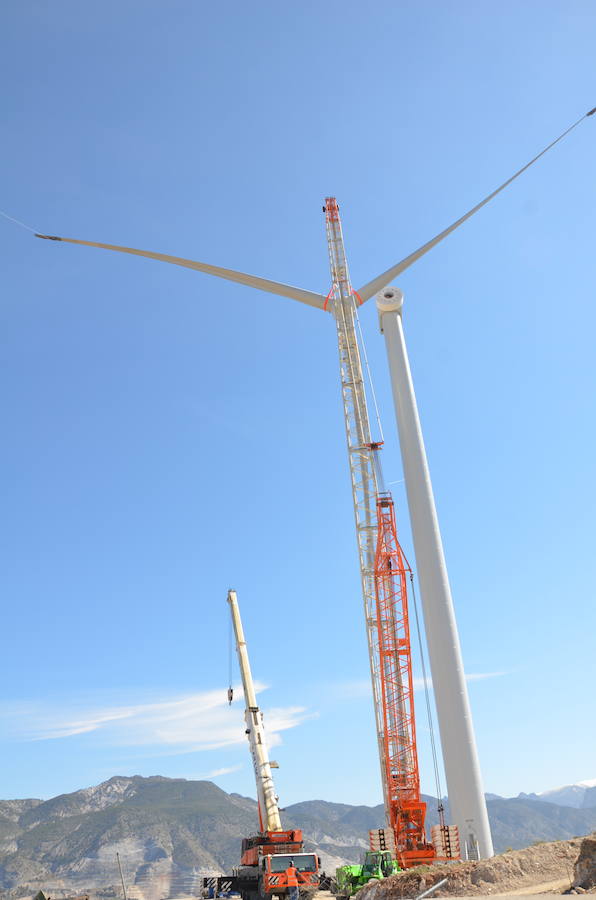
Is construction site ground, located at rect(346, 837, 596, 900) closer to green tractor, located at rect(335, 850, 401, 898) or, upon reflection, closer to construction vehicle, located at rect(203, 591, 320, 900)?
green tractor, located at rect(335, 850, 401, 898)

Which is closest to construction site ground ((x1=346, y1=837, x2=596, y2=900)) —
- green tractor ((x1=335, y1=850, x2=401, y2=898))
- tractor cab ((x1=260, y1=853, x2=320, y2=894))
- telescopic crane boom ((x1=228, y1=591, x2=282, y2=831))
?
green tractor ((x1=335, y1=850, x2=401, y2=898))

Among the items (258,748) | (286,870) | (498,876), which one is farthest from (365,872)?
(258,748)

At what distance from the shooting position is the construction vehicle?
1270 inches

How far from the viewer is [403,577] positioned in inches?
1747

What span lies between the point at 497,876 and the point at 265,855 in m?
13.7

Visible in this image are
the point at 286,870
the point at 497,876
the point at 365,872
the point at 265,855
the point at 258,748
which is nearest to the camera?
the point at 497,876

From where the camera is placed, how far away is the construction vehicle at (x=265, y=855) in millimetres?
32250

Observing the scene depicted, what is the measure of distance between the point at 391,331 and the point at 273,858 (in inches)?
1059

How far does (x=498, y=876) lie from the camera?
23719 millimetres

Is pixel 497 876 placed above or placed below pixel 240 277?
below

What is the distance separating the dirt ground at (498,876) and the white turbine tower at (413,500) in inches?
229

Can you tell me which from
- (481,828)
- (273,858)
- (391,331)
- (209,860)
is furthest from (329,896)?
(209,860)

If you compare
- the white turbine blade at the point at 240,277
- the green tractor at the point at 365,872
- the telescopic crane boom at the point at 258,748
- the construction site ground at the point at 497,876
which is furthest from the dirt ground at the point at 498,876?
the white turbine blade at the point at 240,277

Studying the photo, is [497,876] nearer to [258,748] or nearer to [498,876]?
[498,876]
